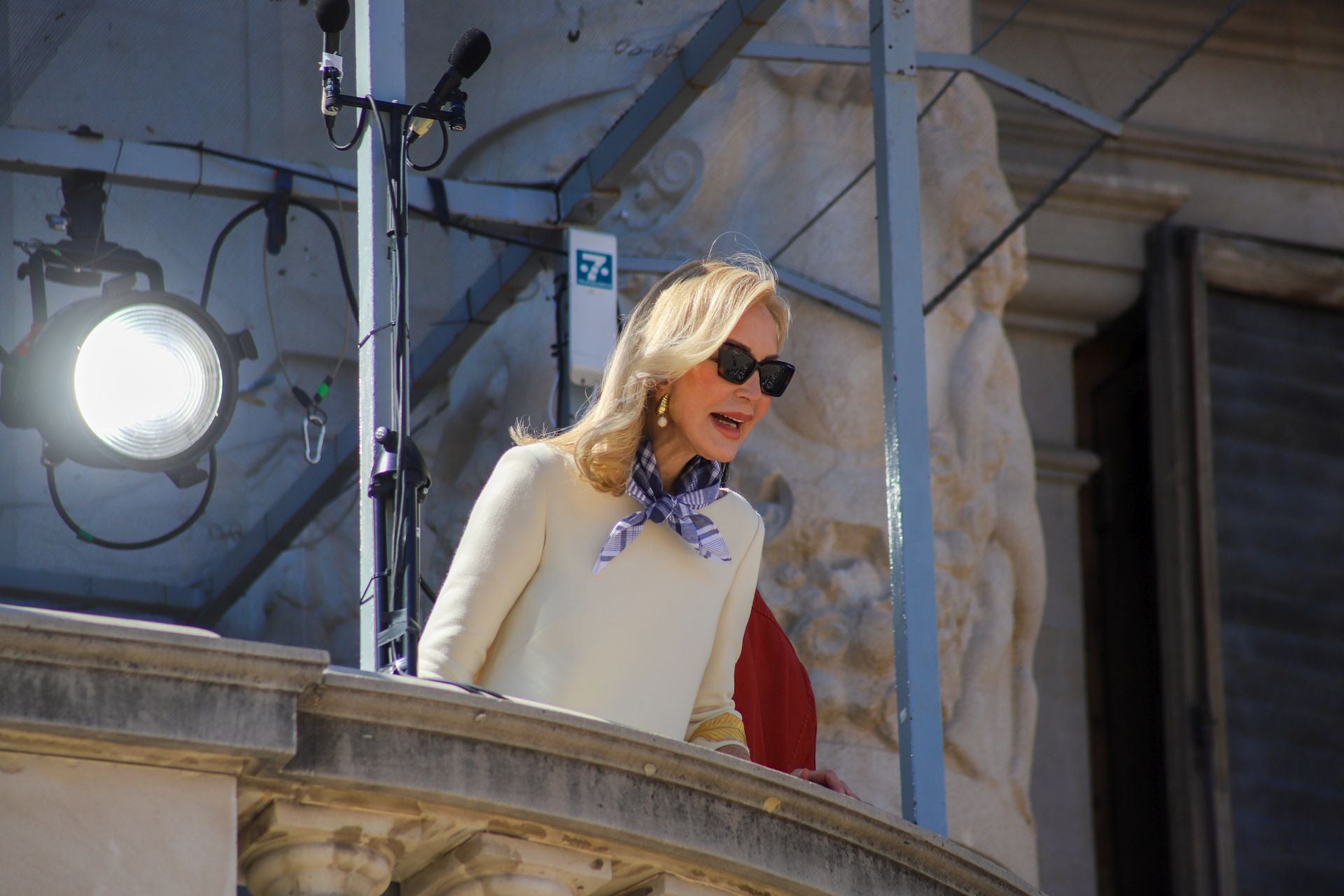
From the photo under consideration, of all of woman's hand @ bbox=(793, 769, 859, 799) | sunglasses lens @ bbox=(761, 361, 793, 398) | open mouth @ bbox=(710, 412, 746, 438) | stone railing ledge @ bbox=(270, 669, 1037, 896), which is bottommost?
stone railing ledge @ bbox=(270, 669, 1037, 896)

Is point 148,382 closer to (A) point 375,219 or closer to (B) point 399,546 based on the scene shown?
(A) point 375,219

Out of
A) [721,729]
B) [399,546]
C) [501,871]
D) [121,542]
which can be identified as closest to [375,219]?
[399,546]

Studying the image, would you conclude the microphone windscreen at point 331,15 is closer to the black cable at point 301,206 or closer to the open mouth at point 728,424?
the open mouth at point 728,424

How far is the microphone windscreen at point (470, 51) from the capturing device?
4.30 m

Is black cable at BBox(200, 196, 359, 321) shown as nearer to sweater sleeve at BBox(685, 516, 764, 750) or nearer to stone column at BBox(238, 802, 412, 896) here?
sweater sleeve at BBox(685, 516, 764, 750)

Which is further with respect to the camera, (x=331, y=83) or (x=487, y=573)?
(x=331, y=83)

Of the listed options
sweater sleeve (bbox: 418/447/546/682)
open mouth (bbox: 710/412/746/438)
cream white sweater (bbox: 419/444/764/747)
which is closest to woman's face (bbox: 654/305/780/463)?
open mouth (bbox: 710/412/746/438)

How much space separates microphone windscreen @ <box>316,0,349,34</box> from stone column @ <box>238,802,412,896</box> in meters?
1.65

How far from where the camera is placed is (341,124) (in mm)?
7648

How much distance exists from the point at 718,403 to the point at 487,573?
45cm

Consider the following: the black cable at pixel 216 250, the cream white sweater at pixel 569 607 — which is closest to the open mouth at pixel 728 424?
the cream white sweater at pixel 569 607

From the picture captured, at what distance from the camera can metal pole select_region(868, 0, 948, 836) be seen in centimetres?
472

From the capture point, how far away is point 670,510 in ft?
12.6

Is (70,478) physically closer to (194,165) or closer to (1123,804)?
(194,165)
